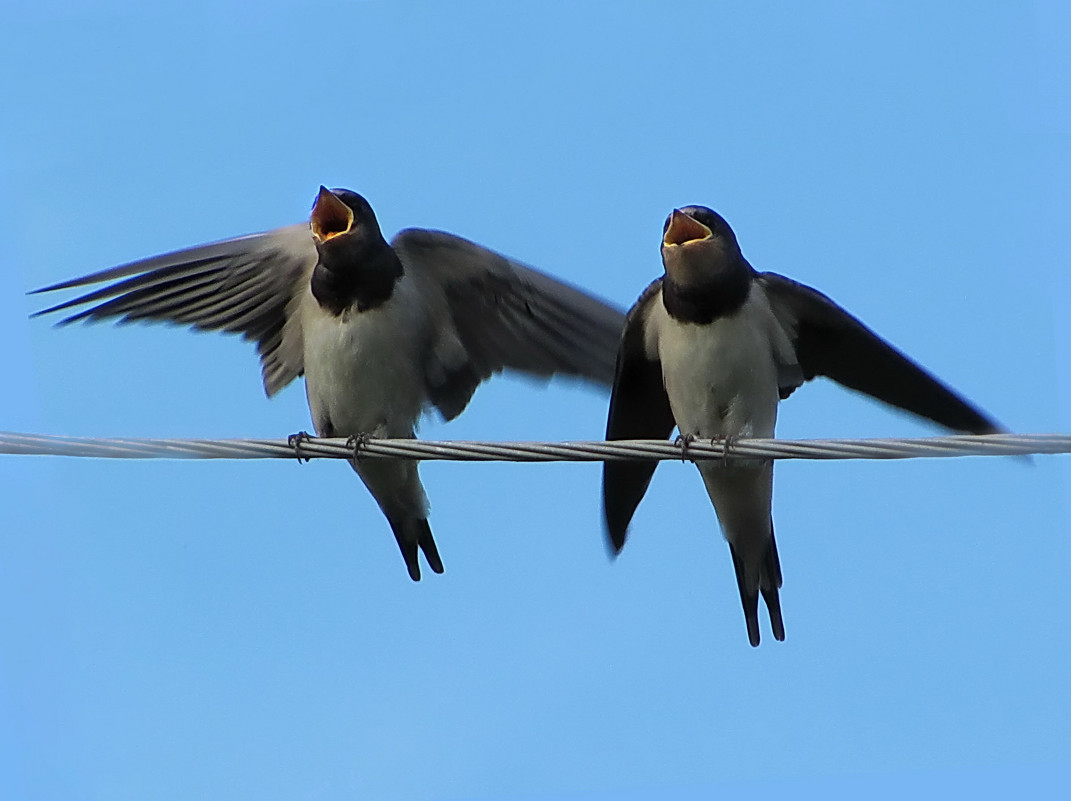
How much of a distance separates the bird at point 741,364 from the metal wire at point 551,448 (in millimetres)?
1095

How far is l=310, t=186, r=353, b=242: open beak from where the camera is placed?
587cm

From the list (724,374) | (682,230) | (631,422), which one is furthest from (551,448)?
(631,422)

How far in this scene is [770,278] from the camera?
5695 millimetres

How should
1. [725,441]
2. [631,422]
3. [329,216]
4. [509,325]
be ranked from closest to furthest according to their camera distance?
[725,441] → [329,216] → [631,422] → [509,325]

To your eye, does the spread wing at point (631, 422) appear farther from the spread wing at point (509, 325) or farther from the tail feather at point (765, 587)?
the tail feather at point (765, 587)

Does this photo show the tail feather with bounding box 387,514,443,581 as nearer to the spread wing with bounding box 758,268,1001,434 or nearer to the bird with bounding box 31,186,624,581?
the bird with bounding box 31,186,624,581

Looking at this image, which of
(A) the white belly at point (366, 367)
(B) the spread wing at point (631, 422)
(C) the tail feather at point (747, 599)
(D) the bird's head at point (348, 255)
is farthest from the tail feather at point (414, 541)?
(C) the tail feather at point (747, 599)

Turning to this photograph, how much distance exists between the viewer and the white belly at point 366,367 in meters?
5.76

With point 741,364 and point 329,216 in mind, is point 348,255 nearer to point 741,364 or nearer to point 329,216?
point 329,216

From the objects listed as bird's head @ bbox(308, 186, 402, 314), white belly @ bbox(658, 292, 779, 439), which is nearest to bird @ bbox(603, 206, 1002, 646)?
white belly @ bbox(658, 292, 779, 439)

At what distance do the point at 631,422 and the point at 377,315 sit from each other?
3.50 ft

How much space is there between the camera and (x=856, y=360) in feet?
18.9

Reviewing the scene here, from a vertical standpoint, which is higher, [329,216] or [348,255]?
[329,216]

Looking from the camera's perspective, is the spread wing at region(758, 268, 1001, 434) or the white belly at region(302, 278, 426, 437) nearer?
the spread wing at region(758, 268, 1001, 434)
